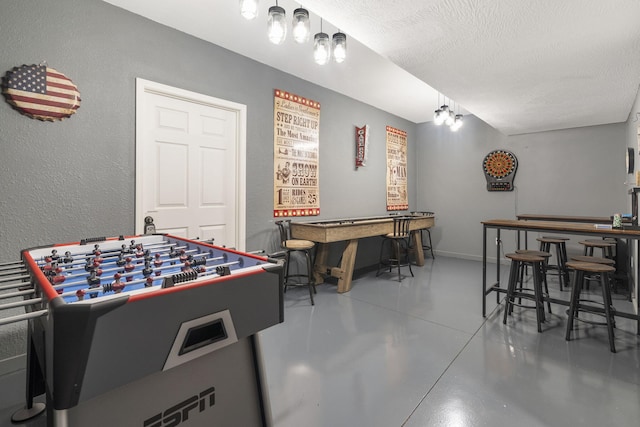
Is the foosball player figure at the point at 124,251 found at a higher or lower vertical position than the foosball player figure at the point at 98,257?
higher

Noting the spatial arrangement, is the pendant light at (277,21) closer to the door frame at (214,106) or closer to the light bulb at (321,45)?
the light bulb at (321,45)

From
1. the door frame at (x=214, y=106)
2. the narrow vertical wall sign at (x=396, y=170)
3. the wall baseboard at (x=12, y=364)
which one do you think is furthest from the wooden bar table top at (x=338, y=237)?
the wall baseboard at (x=12, y=364)

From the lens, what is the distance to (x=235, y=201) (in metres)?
3.44

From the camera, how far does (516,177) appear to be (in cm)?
530

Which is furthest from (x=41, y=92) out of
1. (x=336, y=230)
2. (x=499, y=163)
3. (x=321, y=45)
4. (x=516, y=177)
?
(x=516, y=177)

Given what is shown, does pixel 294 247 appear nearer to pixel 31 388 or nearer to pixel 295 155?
pixel 295 155

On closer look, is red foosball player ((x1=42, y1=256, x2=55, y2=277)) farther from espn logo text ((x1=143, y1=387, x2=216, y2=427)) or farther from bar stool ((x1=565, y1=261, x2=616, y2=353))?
bar stool ((x1=565, y1=261, x2=616, y2=353))

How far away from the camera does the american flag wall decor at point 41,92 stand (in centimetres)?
207

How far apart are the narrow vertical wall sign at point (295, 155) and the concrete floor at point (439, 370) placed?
1399 millimetres

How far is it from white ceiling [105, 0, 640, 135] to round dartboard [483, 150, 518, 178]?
43.4 inches

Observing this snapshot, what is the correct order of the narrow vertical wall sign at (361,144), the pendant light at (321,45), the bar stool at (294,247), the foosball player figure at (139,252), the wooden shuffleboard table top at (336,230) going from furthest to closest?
the narrow vertical wall sign at (361,144)
the wooden shuffleboard table top at (336,230)
the bar stool at (294,247)
the pendant light at (321,45)
the foosball player figure at (139,252)

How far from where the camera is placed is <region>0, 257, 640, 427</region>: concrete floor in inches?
64.6

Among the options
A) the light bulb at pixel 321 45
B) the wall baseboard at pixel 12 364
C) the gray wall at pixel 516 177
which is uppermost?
the light bulb at pixel 321 45

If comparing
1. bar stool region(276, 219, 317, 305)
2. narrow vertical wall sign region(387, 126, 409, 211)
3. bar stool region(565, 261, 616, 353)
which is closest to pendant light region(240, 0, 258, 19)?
bar stool region(276, 219, 317, 305)
